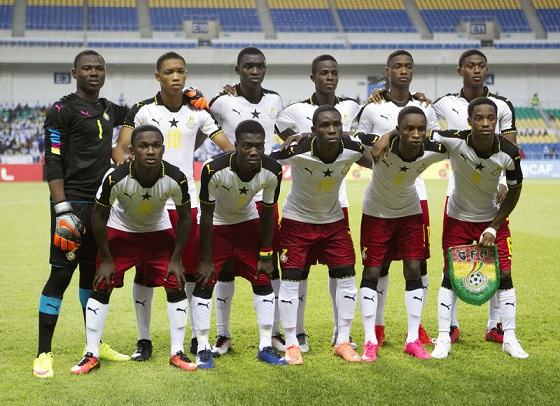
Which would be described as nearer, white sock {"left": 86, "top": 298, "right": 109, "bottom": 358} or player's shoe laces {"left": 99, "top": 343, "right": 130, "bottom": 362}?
white sock {"left": 86, "top": 298, "right": 109, "bottom": 358}

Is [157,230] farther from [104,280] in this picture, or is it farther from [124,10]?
[124,10]

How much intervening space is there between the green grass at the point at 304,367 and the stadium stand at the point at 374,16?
36.9 m

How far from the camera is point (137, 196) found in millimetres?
5461

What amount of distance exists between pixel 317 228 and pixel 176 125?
4.85 feet

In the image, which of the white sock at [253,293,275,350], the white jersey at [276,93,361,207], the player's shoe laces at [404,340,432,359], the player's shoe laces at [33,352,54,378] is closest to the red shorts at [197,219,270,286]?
the white sock at [253,293,275,350]

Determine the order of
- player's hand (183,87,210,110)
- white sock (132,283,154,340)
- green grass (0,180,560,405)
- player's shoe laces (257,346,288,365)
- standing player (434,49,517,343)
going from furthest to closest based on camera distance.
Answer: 1. standing player (434,49,517,343)
2. player's hand (183,87,210,110)
3. white sock (132,283,154,340)
4. player's shoe laces (257,346,288,365)
5. green grass (0,180,560,405)

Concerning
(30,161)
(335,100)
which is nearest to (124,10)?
(30,161)

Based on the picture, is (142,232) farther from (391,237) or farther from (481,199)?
(481,199)

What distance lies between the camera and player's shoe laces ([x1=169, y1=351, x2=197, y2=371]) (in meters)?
5.53

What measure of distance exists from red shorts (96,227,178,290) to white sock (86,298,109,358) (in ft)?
0.68

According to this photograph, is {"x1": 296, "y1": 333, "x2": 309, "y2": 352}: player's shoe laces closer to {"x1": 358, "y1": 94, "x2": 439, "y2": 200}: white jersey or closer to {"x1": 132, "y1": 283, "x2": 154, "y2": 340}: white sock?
{"x1": 132, "y1": 283, "x2": 154, "y2": 340}: white sock

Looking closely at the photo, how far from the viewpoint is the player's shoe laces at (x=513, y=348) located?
230 inches

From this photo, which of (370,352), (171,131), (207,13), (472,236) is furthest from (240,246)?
(207,13)

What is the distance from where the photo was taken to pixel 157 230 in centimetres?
572
